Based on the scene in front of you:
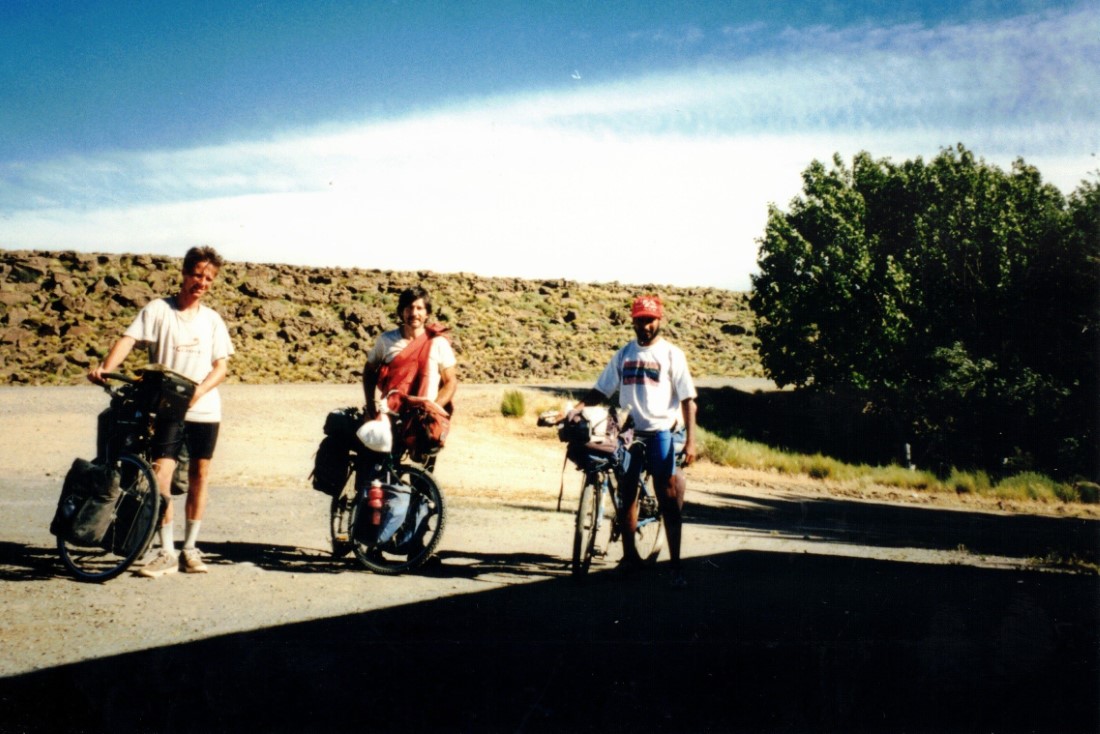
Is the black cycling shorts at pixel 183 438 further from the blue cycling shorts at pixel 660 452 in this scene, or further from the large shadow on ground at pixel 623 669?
the blue cycling shorts at pixel 660 452

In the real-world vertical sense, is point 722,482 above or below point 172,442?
below

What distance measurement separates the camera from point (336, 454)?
6555mm

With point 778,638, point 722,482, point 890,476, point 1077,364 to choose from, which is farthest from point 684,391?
point 1077,364

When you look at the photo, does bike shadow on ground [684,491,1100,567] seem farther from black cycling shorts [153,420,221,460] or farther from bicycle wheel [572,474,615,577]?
black cycling shorts [153,420,221,460]

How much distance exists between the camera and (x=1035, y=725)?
377 cm

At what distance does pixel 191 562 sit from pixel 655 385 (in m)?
3.28

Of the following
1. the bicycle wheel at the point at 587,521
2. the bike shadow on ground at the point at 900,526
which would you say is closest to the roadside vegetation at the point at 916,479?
the bike shadow on ground at the point at 900,526

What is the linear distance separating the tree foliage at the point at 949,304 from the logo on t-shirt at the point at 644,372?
19192 mm

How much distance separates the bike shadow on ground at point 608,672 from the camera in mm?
3615

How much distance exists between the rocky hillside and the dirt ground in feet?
103

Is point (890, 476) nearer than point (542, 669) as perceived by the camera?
No

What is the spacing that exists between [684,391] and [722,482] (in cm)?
1266

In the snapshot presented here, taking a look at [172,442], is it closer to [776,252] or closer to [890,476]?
[890,476]

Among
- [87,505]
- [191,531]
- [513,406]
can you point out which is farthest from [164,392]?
[513,406]
